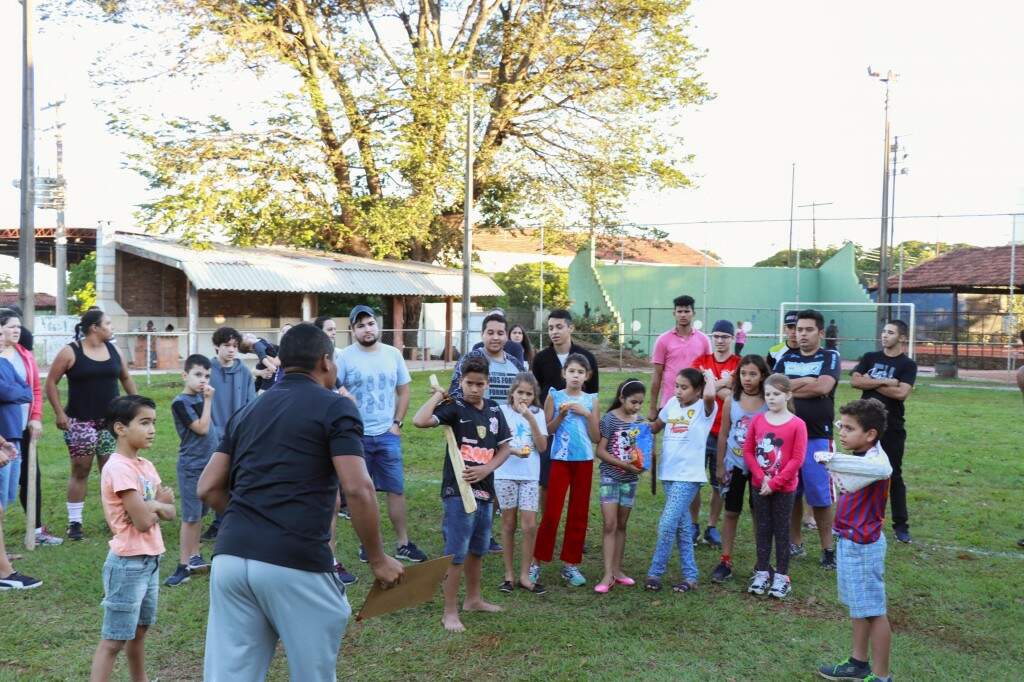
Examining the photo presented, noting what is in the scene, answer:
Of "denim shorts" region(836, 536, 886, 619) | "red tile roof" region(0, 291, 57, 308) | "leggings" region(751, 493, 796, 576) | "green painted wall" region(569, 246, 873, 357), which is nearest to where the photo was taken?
"denim shorts" region(836, 536, 886, 619)

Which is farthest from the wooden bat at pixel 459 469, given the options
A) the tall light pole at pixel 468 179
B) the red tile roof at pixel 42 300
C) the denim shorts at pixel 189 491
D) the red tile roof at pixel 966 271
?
the red tile roof at pixel 42 300

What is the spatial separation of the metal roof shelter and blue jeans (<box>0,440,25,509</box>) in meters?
16.8


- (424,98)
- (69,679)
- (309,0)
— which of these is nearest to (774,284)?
(424,98)

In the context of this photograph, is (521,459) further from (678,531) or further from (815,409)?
(815,409)

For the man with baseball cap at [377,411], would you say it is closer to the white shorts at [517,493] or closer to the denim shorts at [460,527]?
the white shorts at [517,493]

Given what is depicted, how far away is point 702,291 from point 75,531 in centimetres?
2861

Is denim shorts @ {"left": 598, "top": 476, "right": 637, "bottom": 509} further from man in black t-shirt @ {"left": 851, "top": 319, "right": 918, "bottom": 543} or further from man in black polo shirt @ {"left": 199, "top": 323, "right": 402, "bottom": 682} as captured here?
man in black polo shirt @ {"left": 199, "top": 323, "right": 402, "bottom": 682}

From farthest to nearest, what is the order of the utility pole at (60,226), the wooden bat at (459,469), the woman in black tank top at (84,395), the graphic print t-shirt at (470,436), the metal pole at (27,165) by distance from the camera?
the utility pole at (60,226) < the metal pole at (27,165) < the woman in black tank top at (84,395) < the graphic print t-shirt at (470,436) < the wooden bat at (459,469)

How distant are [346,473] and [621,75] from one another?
1000 inches

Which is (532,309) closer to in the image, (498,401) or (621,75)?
(621,75)

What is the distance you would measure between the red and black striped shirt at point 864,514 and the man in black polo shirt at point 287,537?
2589 mm

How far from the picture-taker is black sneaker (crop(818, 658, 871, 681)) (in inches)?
177

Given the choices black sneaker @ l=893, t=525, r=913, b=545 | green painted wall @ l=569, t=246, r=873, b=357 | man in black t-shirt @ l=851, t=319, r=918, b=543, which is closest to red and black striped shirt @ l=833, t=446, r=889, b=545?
man in black t-shirt @ l=851, t=319, r=918, b=543

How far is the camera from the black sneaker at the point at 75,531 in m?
7.05
